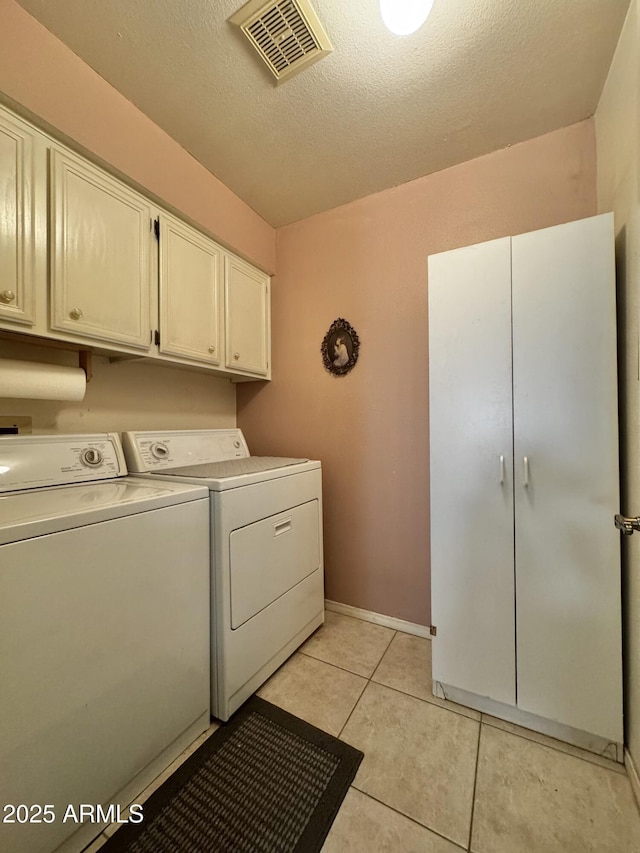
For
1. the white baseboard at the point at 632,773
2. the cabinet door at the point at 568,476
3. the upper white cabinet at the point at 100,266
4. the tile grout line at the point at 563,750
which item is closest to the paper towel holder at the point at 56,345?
the upper white cabinet at the point at 100,266

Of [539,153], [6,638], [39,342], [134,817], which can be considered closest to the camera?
[6,638]

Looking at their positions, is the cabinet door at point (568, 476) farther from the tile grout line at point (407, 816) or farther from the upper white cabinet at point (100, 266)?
the upper white cabinet at point (100, 266)

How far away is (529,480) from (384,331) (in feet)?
3.61

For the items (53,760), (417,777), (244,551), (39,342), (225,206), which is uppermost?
(225,206)

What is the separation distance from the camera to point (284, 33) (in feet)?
3.80

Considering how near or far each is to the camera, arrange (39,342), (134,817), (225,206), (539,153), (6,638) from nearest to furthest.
Result: 1. (6,638)
2. (134,817)
3. (39,342)
4. (539,153)
5. (225,206)

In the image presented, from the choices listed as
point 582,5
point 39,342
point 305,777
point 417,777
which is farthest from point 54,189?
point 417,777

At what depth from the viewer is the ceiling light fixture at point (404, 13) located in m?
0.96

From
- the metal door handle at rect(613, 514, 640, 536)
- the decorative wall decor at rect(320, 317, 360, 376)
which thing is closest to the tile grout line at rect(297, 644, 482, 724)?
the metal door handle at rect(613, 514, 640, 536)

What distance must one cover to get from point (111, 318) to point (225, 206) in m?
1.03

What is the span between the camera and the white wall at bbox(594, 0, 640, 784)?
1.04m

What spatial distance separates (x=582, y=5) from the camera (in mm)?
1086

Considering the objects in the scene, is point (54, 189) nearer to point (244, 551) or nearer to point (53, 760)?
point (244, 551)

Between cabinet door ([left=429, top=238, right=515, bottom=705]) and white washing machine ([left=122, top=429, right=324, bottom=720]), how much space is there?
666 millimetres
